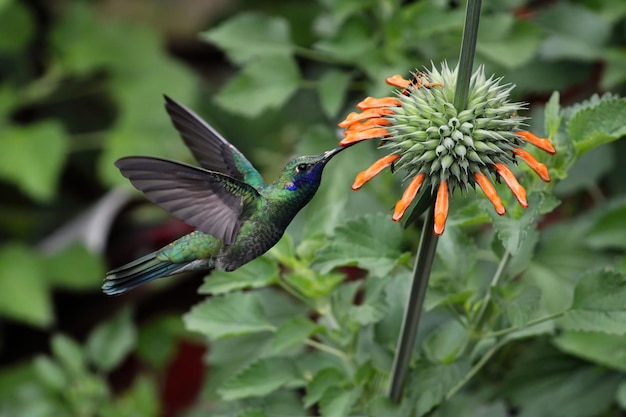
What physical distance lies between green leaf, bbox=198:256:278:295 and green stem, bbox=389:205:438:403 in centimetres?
16

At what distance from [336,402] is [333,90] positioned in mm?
506

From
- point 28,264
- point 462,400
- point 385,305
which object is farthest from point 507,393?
point 28,264

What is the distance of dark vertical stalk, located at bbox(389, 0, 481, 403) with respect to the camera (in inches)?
20.7

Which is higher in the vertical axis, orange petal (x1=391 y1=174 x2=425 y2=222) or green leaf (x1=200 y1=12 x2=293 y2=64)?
green leaf (x1=200 y1=12 x2=293 y2=64)

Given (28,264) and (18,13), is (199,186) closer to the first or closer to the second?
(28,264)

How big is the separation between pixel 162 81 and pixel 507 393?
119cm

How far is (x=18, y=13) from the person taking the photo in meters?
1.84

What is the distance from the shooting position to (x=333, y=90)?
1.17m

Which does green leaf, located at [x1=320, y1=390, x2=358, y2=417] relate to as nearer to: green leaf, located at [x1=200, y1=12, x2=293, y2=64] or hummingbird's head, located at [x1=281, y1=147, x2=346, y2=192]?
hummingbird's head, located at [x1=281, y1=147, x2=346, y2=192]

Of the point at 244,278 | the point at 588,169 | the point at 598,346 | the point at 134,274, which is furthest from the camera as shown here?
the point at 588,169

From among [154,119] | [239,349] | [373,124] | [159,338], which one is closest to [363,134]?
[373,124]

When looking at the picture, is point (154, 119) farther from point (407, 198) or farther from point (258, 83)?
point (407, 198)

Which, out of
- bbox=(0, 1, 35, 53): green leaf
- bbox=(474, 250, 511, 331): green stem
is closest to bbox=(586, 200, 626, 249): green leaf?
bbox=(474, 250, 511, 331): green stem

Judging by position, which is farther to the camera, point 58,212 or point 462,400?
point 58,212
